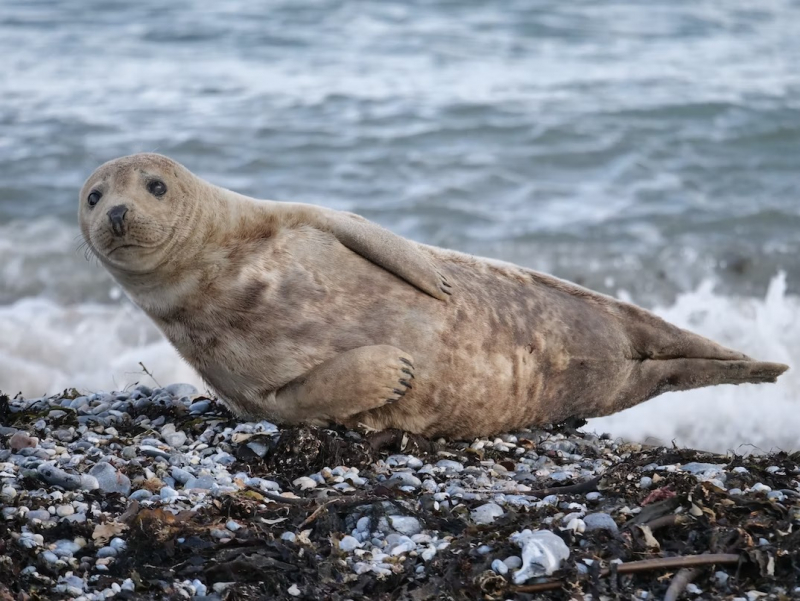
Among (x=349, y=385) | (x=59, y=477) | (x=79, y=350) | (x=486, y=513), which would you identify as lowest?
(x=79, y=350)

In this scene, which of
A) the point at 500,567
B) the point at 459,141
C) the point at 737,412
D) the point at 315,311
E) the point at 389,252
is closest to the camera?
the point at 500,567

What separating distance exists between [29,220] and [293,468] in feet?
28.6

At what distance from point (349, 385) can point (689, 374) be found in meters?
2.22

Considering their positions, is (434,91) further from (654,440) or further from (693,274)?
(654,440)

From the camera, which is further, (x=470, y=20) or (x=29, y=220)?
(x=470, y=20)

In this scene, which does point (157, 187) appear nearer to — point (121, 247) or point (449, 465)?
point (121, 247)

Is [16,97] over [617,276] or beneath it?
over

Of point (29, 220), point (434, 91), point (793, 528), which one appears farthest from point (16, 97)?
point (793, 528)

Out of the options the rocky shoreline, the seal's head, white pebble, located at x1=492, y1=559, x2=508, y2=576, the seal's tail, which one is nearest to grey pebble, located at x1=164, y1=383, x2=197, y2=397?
the rocky shoreline

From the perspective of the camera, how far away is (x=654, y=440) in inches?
283

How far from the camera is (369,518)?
426 centimetres

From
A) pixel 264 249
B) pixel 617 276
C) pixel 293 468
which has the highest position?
pixel 264 249

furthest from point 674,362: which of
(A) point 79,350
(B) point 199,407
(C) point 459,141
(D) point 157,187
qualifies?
(C) point 459,141

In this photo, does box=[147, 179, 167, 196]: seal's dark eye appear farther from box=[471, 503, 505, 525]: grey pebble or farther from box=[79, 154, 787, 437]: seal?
box=[471, 503, 505, 525]: grey pebble
